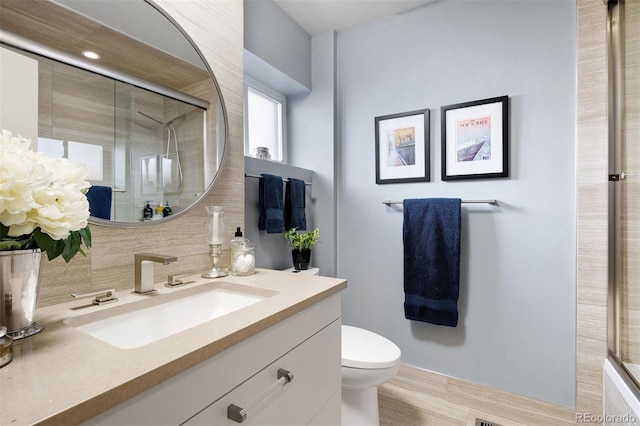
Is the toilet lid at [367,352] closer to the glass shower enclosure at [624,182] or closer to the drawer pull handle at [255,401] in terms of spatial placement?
the drawer pull handle at [255,401]

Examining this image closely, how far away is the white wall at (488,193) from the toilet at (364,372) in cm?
56

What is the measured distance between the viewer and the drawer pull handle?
0.60 meters

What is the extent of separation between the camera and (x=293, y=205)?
6.33ft

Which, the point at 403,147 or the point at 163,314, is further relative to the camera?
the point at 403,147

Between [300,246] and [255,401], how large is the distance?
1.30 metres

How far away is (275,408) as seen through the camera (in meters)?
0.72

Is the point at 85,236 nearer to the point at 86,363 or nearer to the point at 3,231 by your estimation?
the point at 3,231

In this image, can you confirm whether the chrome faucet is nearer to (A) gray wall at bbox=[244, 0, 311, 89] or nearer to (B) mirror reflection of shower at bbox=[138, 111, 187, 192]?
(B) mirror reflection of shower at bbox=[138, 111, 187, 192]

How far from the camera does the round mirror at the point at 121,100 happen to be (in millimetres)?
796

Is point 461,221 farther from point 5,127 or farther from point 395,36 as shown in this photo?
point 5,127

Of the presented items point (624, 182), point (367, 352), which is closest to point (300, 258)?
point (367, 352)

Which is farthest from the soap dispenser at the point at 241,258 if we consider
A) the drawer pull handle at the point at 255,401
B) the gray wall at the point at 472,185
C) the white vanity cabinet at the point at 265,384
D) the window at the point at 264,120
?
the window at the point at 264,120

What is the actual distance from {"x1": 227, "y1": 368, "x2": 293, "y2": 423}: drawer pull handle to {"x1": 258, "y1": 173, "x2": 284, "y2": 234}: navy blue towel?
103 cm

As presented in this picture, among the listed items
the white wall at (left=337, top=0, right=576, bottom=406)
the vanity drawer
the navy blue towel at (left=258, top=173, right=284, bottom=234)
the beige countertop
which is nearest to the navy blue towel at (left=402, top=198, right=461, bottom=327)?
the white wall at (left=337, top=0, right=576, bottom=406)
